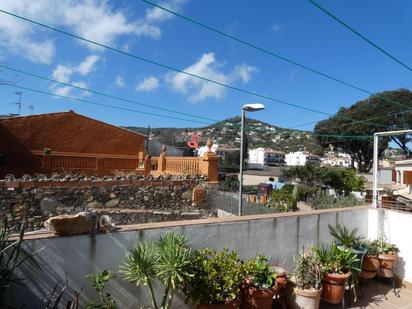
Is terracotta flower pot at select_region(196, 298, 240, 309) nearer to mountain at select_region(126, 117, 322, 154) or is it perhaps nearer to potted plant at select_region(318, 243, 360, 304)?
potted plant at select_region(318, 243, 360, 304)

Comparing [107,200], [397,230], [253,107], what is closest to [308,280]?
[397,230]

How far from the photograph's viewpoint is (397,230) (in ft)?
20.1

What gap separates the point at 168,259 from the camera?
3141mm

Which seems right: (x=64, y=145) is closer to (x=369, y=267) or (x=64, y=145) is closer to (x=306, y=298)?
(x=369, y=267)

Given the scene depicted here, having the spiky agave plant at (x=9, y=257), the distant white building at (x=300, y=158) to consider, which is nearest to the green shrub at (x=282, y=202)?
the spiky agave plant at (x=9, y=257)

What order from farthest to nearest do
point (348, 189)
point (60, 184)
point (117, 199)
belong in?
1. point (348, 189)
2. point (117, 199)
3. point (60, 184)

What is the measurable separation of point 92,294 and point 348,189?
954 inches

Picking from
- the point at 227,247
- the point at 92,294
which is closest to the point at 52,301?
the point at 92,294

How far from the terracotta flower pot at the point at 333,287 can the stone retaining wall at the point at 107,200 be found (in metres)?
6.52

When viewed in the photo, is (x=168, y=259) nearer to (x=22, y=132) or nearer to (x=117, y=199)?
A: (x=117, y=199)

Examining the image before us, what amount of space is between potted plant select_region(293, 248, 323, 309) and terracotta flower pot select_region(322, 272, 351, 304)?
0.15 metres

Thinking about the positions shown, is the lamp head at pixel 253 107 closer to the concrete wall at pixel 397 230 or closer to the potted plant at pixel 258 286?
the concrete wall at pixel 397 230

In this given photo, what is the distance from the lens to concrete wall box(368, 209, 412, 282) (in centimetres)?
591

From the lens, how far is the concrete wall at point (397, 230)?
233 inches
